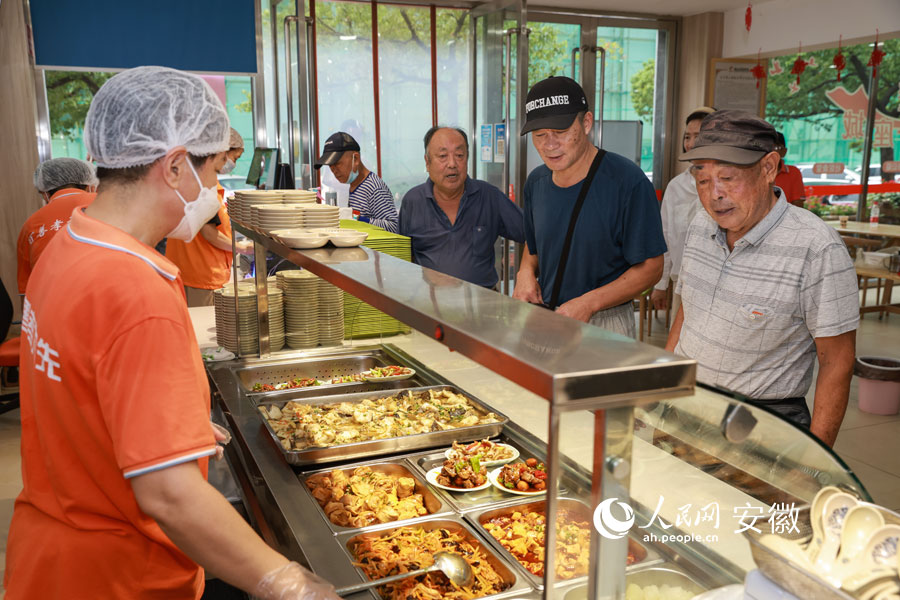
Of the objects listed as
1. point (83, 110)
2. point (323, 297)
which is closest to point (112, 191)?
point (323, 297)

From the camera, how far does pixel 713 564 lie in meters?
1.25

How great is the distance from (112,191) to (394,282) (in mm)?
627

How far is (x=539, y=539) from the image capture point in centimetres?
172

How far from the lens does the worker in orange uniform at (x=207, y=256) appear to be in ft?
15.5

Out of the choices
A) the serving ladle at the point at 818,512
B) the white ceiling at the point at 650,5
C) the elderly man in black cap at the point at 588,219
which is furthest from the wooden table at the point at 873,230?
the serving ladle at the point at 818,512

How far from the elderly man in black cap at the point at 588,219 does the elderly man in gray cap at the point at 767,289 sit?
27.6 inches

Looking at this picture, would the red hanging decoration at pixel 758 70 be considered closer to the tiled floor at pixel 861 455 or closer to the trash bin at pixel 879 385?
the tiled floor at pixel 861 455

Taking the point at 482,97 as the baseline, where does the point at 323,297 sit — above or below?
below

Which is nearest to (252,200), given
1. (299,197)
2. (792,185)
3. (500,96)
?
(299,197)

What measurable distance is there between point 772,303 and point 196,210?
150 centimetres

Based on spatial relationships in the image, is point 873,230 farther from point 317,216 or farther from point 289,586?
point 289,586

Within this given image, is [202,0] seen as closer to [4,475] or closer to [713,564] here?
[4,475]

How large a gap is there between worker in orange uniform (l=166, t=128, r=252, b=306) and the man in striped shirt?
75cm
